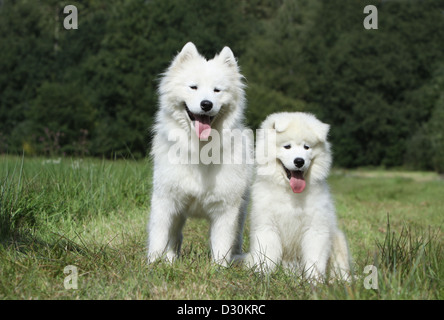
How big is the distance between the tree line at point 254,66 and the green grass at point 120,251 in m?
18.2

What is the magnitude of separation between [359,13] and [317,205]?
113ft

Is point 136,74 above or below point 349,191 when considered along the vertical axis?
above

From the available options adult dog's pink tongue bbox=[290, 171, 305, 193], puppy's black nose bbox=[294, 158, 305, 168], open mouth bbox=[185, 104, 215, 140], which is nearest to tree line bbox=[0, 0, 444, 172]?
open mouth bbox=[185, 104, 215, 140]

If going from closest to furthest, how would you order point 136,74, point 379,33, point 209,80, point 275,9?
point 209,80 → point 136,74 → point 379,33 → point 275,9

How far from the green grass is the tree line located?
1817cm

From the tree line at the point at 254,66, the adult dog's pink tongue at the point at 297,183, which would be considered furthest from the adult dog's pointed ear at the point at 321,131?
the tree line at the point at 254,66

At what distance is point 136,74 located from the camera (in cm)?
2822

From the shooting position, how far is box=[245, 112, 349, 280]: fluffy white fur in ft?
14.4

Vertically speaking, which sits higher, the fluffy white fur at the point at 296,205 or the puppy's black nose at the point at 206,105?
the puppy's black nose at the point at 206,105

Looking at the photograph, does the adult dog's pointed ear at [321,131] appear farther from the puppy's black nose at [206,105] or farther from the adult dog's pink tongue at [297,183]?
the puppy's black nose at [206,105]

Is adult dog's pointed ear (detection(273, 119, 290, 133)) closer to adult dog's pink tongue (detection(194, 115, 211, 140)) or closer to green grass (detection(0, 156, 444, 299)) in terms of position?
adult dog's pink tongue (detection(194, 115, 211, 140))

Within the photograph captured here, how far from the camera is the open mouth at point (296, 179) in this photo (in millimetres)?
4438
